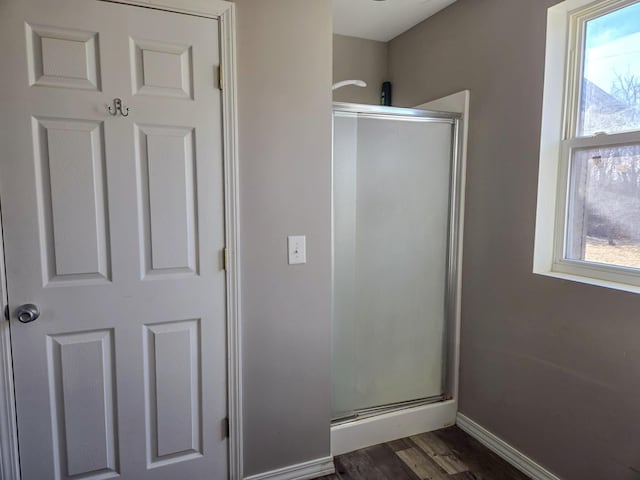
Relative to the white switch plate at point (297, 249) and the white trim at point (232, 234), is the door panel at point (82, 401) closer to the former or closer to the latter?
the white trim at point (232, 234)

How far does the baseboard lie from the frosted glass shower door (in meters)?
0.23

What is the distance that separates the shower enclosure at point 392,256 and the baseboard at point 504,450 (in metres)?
0.19

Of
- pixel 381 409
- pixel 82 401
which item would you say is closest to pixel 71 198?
pixel 82 401

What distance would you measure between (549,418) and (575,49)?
5.54ft

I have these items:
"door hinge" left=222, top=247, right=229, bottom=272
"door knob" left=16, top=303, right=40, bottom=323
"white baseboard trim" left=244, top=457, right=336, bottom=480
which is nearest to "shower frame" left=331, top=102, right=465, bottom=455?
"white baseboard trim" left=244, top=457, right=336, bottom=480

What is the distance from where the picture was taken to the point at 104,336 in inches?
60.8

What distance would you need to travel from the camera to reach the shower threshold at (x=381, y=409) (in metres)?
2.15

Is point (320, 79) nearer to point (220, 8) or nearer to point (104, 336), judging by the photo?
point (220, 8)

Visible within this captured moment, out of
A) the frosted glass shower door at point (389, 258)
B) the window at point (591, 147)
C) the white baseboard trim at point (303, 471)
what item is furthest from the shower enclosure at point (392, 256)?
the window at point (591, 147)

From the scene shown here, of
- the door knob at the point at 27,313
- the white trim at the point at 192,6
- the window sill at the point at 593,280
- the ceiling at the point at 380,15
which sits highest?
the ceiling at the point at 380,15

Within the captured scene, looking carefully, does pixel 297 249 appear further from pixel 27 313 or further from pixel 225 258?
pixel 27 313

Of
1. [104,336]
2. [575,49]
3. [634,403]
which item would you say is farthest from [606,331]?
[104,336]

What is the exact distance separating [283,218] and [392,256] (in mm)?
747

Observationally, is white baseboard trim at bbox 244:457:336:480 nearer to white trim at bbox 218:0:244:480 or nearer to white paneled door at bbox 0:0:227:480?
white trim at bbox 218:0:244:480
